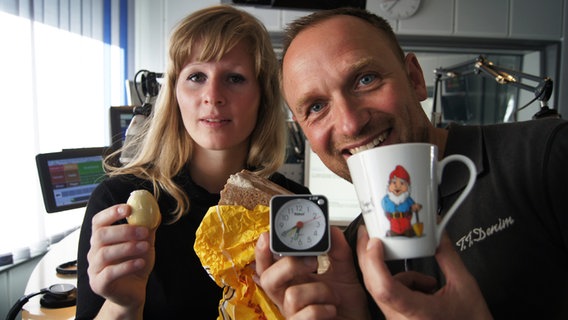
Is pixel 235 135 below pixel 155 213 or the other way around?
the other way around

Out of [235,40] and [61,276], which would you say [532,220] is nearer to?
[235,40]

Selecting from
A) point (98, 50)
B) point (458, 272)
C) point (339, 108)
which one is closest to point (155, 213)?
point (339, 108)

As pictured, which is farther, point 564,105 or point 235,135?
point 564,105

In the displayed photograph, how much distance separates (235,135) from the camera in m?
1.08

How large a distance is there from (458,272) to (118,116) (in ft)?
5.39

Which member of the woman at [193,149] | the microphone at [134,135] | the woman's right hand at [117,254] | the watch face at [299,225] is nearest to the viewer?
the watch face at [299,225]

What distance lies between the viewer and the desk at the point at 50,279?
3.94ft

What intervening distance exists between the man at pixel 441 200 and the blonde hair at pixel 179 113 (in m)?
0.19

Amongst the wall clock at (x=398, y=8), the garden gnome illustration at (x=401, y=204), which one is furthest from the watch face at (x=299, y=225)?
the wall clock at (x=398, y=8)

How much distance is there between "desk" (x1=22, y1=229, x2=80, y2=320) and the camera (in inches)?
47.3

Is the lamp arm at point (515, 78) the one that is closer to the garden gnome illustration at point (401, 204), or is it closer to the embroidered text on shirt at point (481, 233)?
the embroidered text on shirt at point (481, 233)

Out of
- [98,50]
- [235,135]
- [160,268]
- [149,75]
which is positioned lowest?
[160,268]

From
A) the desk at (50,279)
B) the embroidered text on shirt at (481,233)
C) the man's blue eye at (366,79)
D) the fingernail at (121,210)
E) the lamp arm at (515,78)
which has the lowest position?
the desk at (50,279)

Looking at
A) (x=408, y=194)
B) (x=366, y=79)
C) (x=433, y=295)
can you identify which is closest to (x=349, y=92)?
(x=366, y=79)
